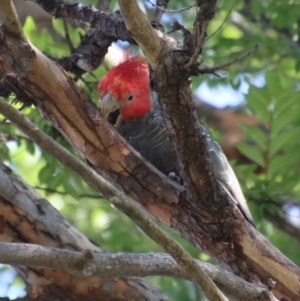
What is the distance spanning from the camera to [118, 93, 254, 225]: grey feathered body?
2.82 meters

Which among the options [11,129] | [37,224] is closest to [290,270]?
[37,224]

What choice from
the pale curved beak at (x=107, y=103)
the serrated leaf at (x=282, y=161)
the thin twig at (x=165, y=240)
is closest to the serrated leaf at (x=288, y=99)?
the serrated leaf at (x=282, y=161)

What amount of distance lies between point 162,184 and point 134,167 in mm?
131

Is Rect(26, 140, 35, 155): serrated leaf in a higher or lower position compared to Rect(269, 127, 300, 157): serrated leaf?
lower

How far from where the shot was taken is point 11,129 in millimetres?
3352

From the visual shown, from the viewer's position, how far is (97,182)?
1.66 metres

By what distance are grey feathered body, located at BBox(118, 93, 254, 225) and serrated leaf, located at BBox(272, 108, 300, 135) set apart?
31 centimetres

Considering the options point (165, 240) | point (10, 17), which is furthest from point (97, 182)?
point (10, 17)

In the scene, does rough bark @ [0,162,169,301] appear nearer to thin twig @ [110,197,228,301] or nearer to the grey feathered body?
the grey feathered body

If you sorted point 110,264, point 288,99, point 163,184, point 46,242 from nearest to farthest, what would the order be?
point 110,264 → point 163,184 → point 46,242 → point 288,99

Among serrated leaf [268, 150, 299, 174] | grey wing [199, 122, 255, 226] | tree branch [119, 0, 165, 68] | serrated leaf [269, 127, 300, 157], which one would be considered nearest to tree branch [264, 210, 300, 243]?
serrated leaf [268, 150, 299, 174]

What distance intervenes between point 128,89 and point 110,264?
1.64 metres

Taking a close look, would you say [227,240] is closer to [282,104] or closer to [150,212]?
[150,212]

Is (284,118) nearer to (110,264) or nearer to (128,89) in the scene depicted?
(128,89)
